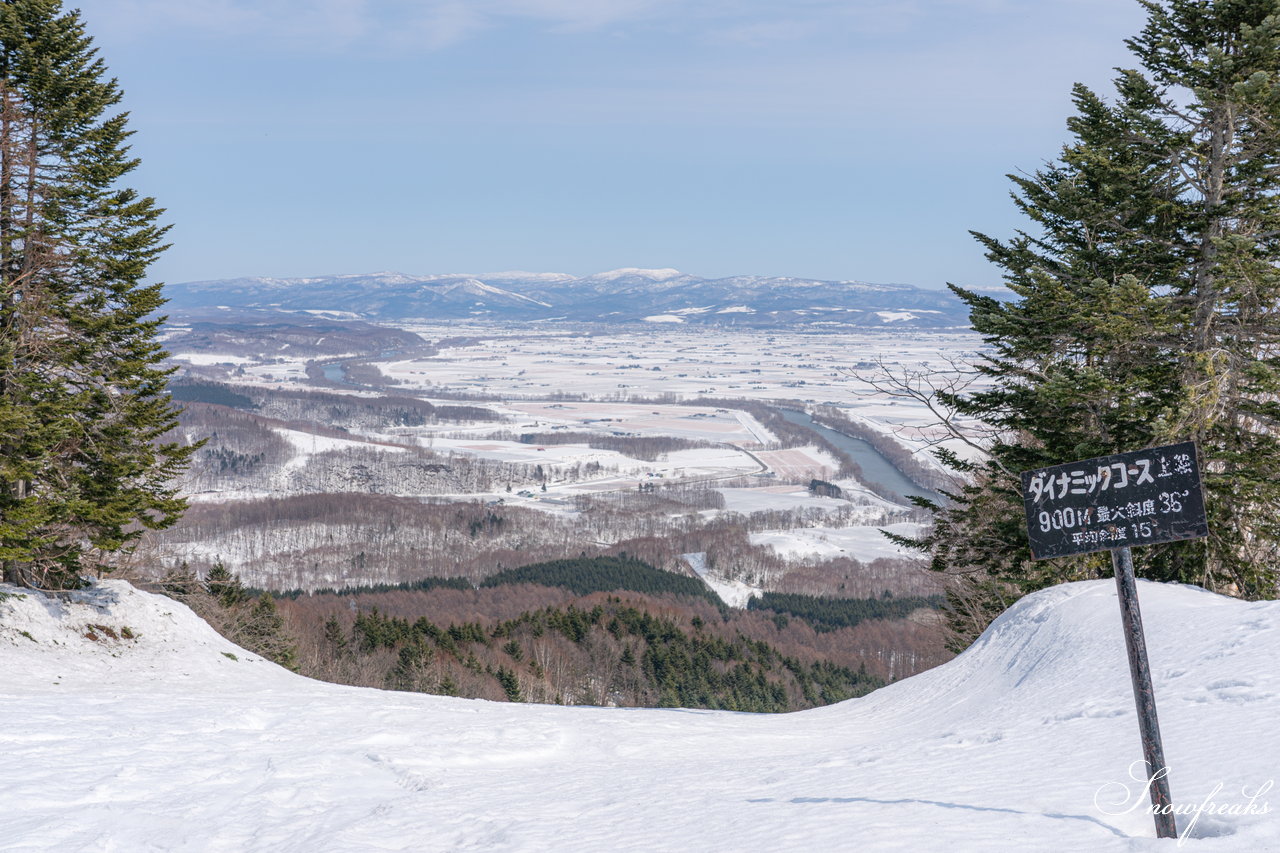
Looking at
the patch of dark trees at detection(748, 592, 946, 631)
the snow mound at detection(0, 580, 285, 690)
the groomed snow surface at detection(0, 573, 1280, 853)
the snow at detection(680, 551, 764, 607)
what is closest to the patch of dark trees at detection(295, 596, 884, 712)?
the patch of dark trees at detection(748, 592, 946, 631)

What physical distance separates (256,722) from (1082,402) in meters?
15.9

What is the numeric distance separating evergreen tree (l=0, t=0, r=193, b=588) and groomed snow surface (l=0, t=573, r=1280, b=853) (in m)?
4.09

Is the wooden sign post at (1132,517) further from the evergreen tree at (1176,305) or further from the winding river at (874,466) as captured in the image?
the winding river at (874,466)

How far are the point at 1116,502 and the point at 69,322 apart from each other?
20.9 metres

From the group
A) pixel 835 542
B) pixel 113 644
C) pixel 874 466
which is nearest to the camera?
pixel 113 644

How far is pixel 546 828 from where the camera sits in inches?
284

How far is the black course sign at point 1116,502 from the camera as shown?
568cm

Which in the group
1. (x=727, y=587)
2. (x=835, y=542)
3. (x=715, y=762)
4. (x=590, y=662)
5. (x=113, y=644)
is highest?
(x=715, y=762)

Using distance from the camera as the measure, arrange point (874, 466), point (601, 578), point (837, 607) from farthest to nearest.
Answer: point (874, 466) → point (601, 578) → point (837, 607)

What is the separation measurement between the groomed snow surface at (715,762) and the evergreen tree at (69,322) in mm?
4089

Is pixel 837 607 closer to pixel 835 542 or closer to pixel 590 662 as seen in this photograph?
pixel 835 542

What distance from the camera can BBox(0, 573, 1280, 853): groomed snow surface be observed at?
21.3ft

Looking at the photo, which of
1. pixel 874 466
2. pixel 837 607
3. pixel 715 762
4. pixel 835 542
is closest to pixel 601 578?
pixel 837 607

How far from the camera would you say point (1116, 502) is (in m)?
5.92
